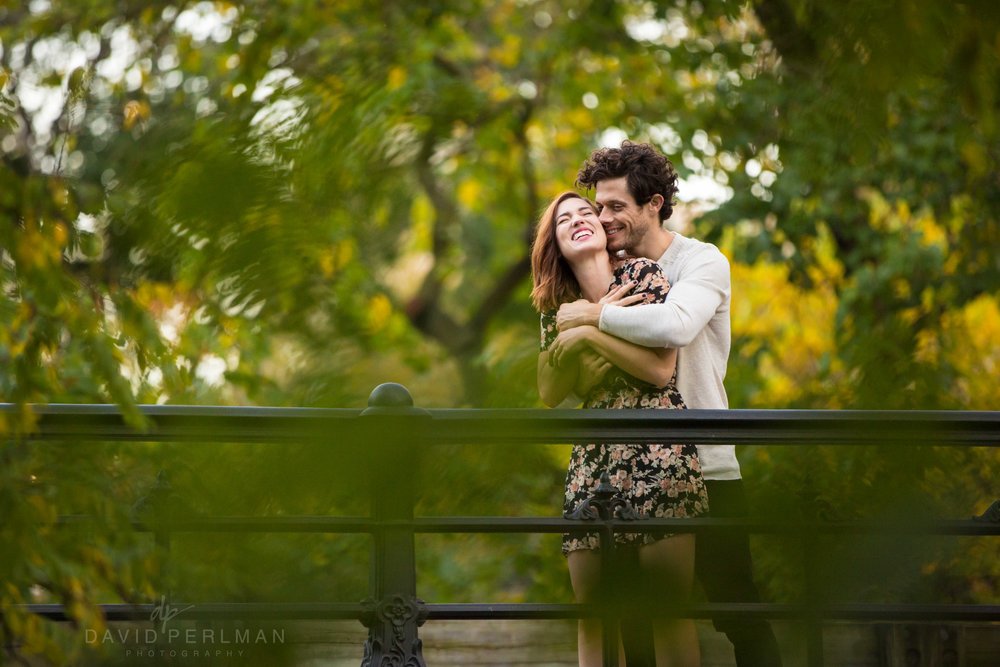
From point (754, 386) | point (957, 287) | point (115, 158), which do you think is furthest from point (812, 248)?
point (115, 158)

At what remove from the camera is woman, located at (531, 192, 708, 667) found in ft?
9.75

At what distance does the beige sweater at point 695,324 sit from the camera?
114 inches

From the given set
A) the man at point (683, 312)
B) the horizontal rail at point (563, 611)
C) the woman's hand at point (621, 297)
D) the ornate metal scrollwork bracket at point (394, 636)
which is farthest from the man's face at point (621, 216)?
the ornate metal scrollwork bracket at point (394, 636)

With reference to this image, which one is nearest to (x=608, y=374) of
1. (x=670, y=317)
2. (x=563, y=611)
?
(x=670, y=317)

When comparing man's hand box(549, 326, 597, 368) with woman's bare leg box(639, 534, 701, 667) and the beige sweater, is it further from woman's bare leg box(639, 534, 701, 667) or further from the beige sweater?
woman's bare leg box(639, 534, 701, 667)

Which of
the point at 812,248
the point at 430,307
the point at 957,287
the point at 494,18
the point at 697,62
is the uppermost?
the point at 494,18

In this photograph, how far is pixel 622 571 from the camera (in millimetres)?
1435

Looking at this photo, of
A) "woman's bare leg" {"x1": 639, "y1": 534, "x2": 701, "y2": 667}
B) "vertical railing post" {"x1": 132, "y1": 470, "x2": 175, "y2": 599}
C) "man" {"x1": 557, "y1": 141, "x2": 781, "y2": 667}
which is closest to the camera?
"vertical railing post" {"x1": 132, "y1": 470, "x2": 175, "y2": 599}

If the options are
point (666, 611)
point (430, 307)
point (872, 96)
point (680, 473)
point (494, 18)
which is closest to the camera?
point (872, 96)

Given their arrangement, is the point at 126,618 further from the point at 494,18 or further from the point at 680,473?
the point at 494,18

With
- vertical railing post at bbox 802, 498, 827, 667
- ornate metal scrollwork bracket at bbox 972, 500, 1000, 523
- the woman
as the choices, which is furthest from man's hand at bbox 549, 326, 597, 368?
vertical railing post at bbox 802, 498, 827, 667

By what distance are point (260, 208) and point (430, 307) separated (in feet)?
45.0

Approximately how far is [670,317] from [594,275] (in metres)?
0.33

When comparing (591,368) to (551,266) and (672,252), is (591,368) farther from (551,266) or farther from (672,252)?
(672,252)
